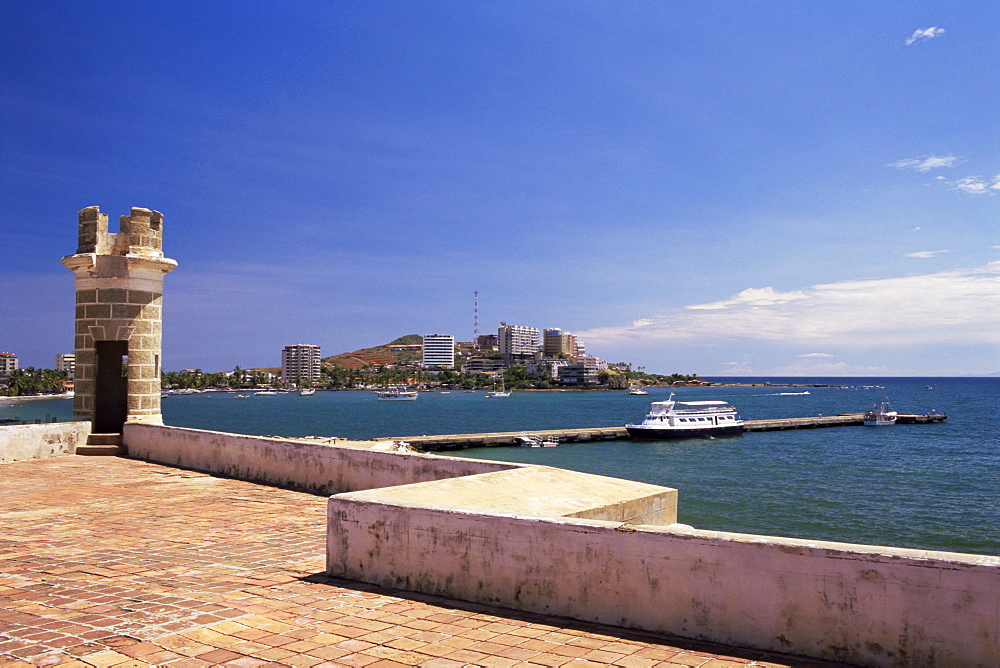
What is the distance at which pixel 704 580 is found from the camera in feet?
13.2

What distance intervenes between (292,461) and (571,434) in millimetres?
48183

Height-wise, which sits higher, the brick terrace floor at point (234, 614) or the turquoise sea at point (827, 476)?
the brick terrace floor at point (234, 614)

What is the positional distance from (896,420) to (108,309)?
82916 millimetres

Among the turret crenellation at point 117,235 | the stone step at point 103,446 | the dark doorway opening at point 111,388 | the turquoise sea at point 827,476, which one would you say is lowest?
the turquoise sea at point 827,476

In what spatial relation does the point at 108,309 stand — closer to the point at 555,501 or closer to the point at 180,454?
the point at 180,454

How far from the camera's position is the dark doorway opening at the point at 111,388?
1338 cm

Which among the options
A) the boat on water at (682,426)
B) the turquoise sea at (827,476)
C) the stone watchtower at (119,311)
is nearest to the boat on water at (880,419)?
the turquoise sea at (827,476)

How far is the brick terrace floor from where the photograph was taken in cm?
372

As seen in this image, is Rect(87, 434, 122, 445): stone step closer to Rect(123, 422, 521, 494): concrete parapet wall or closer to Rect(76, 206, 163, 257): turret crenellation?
Rect(123, 422, 521, 494): concrete parapet wall

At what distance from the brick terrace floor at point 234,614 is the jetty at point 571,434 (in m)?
35.6

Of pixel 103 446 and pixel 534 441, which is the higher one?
pixel 103 446

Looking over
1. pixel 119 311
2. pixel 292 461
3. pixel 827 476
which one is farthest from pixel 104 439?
pixel 827 476

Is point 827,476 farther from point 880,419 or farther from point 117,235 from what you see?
point 880,419

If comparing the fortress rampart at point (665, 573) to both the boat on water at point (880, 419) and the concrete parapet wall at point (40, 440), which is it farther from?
the boat on water at point (880, 419)
